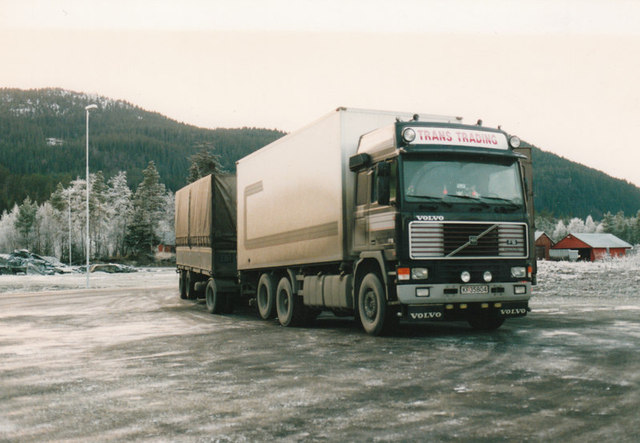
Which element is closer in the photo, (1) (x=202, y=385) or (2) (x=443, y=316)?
(1) (x=202, y=385)

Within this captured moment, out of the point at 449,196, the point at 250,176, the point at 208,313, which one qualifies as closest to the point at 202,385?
the point at 449,196

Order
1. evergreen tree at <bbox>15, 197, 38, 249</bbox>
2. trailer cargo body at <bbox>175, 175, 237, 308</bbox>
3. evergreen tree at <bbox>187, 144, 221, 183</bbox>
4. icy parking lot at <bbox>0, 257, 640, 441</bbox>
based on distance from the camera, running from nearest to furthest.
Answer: icy parking lot at <bbox>0, 257, 640, 441</bbox>
trailer cargo body at <bbox>175, 175, 237, 308</bbox>
evergreen tree at <bbox>187, 144, 221, 183</bbox>
evergreen tree at <bbox>15, 197, 38, 249</bbox>

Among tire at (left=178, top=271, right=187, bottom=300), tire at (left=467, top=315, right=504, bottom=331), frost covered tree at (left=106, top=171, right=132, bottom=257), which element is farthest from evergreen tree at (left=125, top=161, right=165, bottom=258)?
tire at (left=467, top=315, right=504, bottom=331)

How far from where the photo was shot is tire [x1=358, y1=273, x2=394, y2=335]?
11.2 metres

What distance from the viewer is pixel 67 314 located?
62.7 ft

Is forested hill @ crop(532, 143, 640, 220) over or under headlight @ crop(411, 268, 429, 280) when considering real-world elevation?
over

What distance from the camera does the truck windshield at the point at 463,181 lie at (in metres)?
11.0

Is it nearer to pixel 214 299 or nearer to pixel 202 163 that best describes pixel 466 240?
pixel 214 299

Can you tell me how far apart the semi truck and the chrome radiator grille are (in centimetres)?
2

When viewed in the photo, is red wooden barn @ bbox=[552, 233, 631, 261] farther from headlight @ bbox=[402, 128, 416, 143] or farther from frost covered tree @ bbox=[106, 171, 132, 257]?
headlight @ bbox=[402, 128, 416, 143]

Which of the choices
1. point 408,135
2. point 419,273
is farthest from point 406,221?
point 408,135

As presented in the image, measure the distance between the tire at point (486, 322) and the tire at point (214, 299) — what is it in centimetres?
760

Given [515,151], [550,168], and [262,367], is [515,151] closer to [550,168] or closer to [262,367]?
[262,367]

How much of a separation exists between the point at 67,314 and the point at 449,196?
41.8 feet
